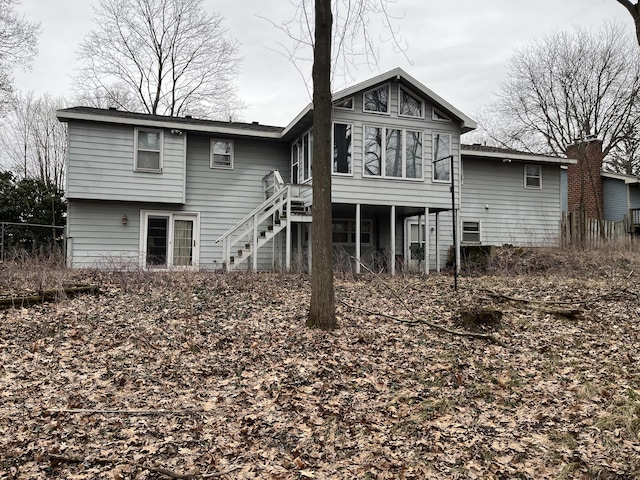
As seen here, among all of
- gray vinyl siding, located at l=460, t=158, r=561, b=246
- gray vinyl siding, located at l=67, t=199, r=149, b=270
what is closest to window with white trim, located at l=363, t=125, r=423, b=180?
gray vinyl siding, located at l=460, t=158, r=561, b=246

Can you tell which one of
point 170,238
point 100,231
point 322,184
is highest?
point 322,184

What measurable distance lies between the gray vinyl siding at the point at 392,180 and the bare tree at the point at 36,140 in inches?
836

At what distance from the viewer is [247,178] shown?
52.1 feet

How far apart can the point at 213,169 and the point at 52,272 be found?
21.7ft

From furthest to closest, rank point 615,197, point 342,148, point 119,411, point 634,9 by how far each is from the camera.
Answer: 1. point 615,197
2. point 342,148
3. point 634,9
4. point 119,411

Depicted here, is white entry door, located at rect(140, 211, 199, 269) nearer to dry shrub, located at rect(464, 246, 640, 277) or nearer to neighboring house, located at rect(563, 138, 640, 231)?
dry shrub, located at rect(464, 246, 640, 277)

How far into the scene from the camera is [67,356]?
19.7 ft

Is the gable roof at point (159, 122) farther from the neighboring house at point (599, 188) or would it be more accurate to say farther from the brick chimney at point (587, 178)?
the brick chimney at point (587, 178)

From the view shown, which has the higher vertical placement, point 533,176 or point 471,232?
point 533,176

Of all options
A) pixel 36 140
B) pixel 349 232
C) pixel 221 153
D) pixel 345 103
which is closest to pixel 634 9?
pixel 345 103

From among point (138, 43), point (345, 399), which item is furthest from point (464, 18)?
point (138, 43)

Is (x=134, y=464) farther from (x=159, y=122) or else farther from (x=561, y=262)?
(x=561, y=262)

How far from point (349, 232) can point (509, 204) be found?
23.0 feet

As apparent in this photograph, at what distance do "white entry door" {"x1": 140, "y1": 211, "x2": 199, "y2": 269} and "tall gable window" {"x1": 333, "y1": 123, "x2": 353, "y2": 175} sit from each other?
5.09 m
